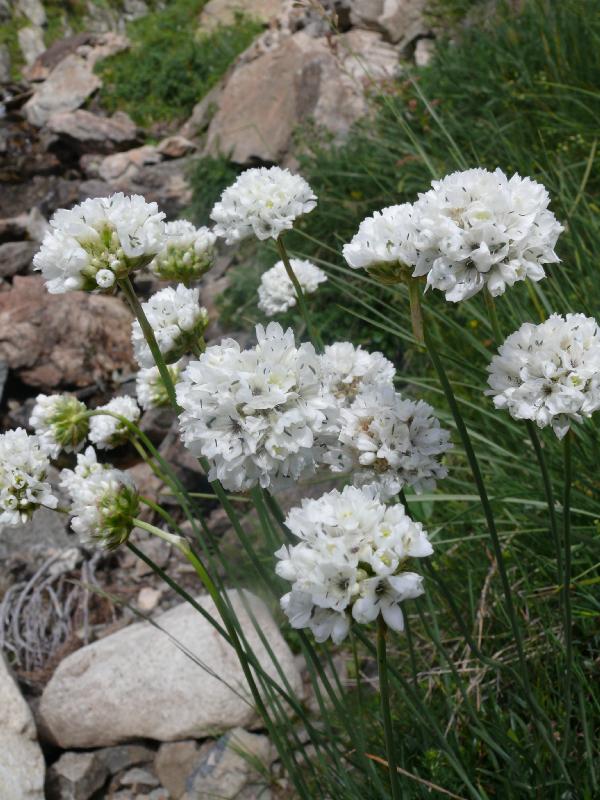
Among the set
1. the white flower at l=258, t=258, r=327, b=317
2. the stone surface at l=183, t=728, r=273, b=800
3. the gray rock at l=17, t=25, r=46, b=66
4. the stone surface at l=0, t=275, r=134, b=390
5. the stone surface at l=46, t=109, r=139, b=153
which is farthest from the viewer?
the gray rock at l=17, t=25, r=46, b=66

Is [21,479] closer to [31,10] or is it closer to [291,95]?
[291,95]

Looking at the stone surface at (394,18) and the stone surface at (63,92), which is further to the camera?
the stone surface at (63,92)

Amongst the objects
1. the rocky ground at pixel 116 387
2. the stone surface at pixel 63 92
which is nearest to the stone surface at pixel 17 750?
the rocky ground at pixel 116 387

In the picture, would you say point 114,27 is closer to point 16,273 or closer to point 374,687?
point 16,273

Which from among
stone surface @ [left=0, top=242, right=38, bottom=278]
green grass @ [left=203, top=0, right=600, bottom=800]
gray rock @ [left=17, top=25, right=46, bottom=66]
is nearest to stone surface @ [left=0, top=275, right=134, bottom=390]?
stone surface @ [left=0, top=242, right=38, bottom=278]

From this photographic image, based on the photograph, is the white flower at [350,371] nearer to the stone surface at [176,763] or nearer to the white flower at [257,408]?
the white flower at [257,408]

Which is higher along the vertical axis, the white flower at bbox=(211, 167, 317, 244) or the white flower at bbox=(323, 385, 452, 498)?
the white flower at bbox=(211, 167, 317, 244)

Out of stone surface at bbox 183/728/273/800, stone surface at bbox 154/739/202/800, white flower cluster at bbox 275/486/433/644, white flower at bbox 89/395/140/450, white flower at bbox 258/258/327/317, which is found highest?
white flower cluster at bbox 275/486/433/644

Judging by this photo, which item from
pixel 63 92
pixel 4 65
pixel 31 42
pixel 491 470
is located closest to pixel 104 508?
pixel 491 470

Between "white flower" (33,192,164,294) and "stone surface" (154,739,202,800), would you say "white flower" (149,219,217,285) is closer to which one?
"white flower" (33,192,164,294)
